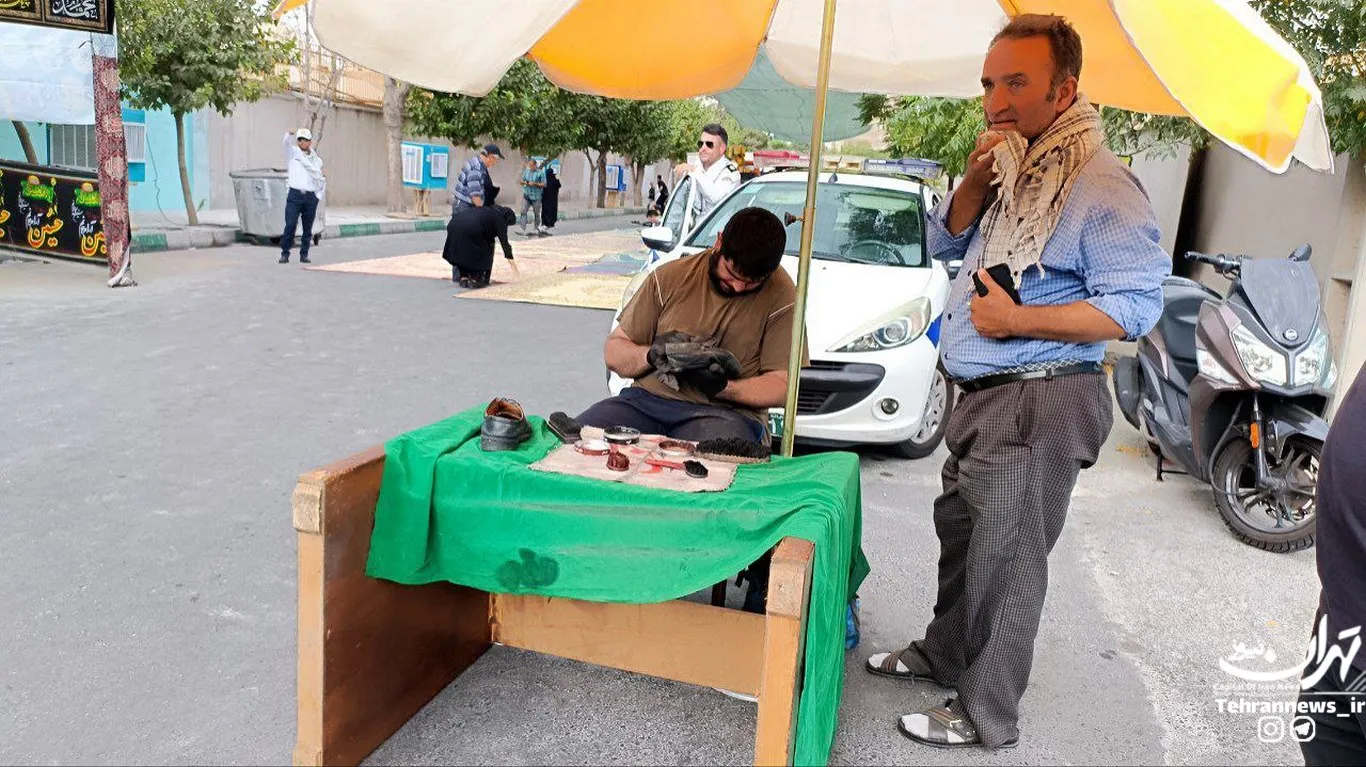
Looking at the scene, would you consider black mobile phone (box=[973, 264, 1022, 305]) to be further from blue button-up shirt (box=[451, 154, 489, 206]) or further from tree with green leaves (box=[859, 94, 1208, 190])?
blue button-up shirt (box=[451, 154, 489, 206])

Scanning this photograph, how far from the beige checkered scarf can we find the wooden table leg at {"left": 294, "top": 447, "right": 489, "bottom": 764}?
185 cm

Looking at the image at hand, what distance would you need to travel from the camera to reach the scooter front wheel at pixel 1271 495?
4.86 metres

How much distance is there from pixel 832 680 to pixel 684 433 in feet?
4.21

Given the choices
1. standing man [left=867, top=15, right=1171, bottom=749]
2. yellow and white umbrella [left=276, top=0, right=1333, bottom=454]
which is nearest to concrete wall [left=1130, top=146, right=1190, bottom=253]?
yellow and white umbrella [left=276, top=0, right=1333, bottom=454]

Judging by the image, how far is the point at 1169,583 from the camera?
4.55 meters

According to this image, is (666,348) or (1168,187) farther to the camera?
(1168,187)

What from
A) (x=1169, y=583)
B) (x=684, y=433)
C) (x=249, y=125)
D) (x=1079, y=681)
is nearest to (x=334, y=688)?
(x=684, y=433)

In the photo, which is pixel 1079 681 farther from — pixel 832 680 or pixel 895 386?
pixel 895 386

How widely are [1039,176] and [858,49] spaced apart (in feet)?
5.69

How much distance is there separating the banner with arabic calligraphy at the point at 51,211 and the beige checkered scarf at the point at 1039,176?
35.6 ft

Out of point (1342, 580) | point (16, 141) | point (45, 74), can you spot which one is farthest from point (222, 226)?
point (1342, 580)

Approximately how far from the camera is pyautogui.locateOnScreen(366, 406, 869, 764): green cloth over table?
254 centimetres

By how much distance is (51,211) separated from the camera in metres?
11.4

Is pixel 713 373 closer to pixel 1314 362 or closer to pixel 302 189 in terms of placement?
pixel 1314 362
